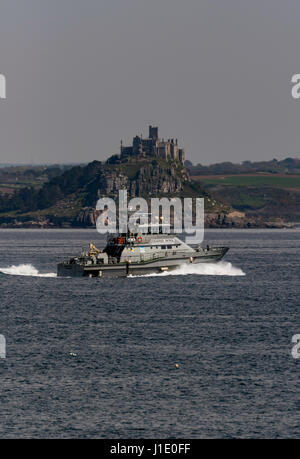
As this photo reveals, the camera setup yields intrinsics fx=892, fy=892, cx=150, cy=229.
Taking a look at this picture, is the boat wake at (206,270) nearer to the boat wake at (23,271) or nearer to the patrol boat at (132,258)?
the patrol boat at (132,258)

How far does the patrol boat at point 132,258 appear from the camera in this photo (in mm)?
108312

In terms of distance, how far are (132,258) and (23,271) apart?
25228 millimetres

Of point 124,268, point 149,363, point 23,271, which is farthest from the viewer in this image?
point 23,271

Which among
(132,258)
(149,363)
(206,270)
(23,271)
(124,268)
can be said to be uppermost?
(132,258)

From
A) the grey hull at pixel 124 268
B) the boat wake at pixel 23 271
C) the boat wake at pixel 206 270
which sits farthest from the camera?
the boat wake at pixel 23 271

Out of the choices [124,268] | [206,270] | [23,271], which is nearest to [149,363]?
[124,268]

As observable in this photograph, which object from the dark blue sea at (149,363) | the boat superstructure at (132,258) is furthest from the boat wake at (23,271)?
the dark blue sea at (149,363)

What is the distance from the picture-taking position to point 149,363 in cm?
5550

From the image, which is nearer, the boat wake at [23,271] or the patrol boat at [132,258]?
the patrol boat at [132,258]

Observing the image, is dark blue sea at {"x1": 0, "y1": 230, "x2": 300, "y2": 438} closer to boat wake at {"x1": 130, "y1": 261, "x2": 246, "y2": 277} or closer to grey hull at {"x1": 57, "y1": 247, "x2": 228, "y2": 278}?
grey hull at {"x1": 57, "y1": 247, "x2": 228, "y2": 278}

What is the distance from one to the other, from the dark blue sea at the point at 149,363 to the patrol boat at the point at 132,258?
9.36 meters

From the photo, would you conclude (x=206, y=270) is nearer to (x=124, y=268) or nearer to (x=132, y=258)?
(x=132, y=258)
